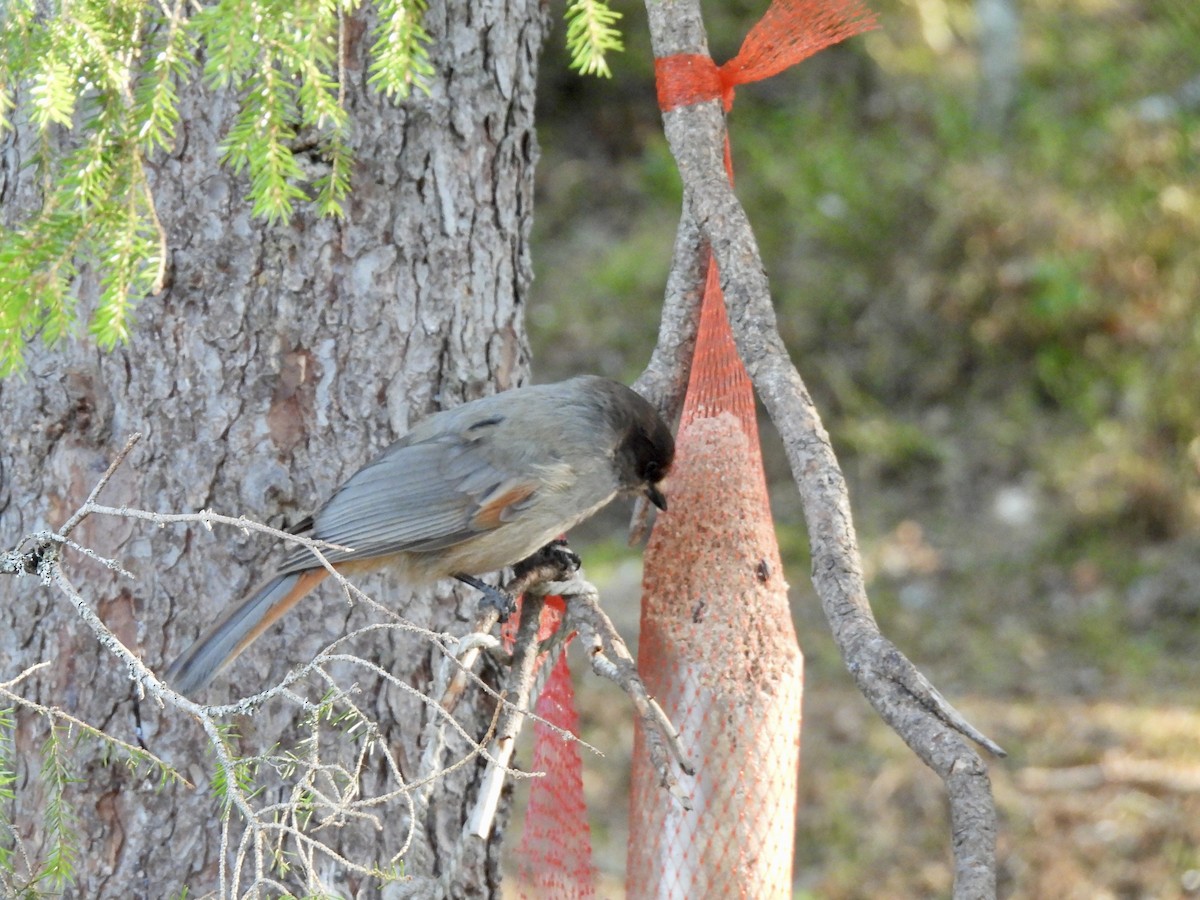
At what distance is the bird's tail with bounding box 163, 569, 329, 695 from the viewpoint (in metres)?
2.75

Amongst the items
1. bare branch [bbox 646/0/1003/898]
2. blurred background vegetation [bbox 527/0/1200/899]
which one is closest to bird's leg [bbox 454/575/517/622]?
bare branch [bbox 646/0/1003/898]

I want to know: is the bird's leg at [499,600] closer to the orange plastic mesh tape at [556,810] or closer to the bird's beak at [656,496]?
the orange plastic mesh tape at [556,810]

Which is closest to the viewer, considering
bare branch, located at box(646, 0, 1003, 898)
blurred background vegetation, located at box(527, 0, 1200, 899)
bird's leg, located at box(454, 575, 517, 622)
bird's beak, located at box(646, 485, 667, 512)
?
bare branch, located at box(646, 0, 1003, 898)

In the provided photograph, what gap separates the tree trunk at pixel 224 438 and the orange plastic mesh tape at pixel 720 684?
0.51 m

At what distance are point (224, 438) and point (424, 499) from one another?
492 mm

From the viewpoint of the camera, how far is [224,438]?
9.76 ft

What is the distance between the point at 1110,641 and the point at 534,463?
421cm

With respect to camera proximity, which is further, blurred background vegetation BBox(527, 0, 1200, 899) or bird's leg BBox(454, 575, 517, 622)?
blurred background vegetation BBox(527, 0, 1200, 899)

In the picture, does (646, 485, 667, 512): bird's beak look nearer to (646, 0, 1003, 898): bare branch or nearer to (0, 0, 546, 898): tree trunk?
(0, 0, 546, 898): tree trunk

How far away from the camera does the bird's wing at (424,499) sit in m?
3.02

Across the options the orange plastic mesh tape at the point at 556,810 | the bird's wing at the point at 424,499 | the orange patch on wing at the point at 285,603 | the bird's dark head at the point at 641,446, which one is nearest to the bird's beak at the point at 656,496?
the bird's dark head at the point at 641,446

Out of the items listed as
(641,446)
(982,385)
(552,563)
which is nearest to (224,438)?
(552,563)

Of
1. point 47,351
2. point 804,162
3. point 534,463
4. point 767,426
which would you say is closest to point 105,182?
point 47,351

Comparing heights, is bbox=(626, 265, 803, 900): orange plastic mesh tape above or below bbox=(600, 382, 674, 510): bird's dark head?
below
